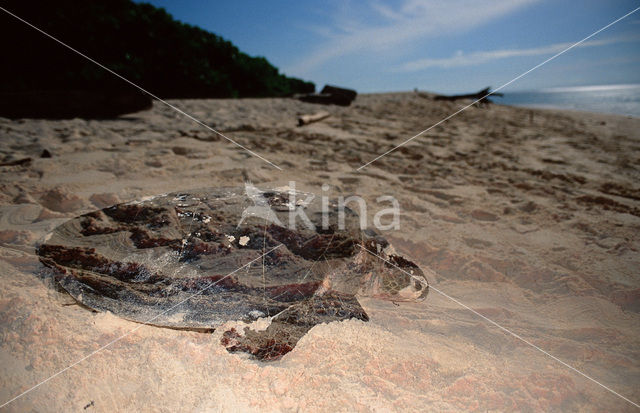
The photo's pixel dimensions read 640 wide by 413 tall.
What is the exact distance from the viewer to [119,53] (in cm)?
661

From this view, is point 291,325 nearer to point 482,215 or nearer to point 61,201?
point 61,201

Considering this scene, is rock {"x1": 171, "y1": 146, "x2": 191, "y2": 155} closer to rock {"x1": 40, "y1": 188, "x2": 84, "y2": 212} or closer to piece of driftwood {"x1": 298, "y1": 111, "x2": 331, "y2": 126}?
rock {"x1": 40, "y1": 188, "x2": 84, "y2": 212}

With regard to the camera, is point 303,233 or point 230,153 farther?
point 230,153

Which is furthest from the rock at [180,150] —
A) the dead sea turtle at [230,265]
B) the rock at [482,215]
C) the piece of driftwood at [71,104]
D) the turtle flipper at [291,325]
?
the rock at [482,215]

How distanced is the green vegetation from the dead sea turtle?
222 inches

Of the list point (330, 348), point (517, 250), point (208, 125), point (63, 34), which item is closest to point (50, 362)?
point (330, 348)

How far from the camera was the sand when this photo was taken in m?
0.95

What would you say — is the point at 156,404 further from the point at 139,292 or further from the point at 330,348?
the point at 330,348

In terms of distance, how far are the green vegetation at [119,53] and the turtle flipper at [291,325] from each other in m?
6.24

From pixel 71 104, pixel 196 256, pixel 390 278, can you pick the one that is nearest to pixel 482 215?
pixel 390 278

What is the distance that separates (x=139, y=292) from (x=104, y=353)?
0.68 feet

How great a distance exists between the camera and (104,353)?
0.99 meters

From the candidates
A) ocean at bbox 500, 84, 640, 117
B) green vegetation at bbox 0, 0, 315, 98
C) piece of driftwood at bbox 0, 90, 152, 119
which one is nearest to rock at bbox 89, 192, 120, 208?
piece of driftwood at bbox 0, 90, 152, 119

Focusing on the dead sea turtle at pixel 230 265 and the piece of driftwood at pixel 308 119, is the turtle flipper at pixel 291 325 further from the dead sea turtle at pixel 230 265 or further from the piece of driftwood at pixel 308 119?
the piece of driftwood at pixel 308 119
